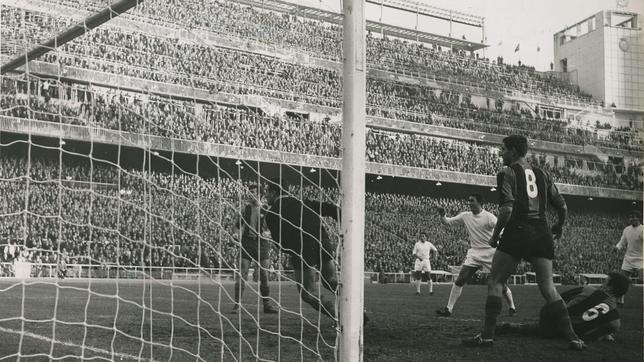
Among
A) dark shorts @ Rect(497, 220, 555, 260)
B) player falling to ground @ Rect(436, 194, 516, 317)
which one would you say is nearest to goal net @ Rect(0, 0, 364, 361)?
player falling to ground @ Rect(436, 194, 516, 317)

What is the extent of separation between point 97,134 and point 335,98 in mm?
12435

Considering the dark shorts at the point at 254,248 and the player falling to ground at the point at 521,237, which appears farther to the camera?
the dark shorts at the point at 254,248

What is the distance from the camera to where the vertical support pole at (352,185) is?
3742 millimetres

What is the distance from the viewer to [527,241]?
5.77 m

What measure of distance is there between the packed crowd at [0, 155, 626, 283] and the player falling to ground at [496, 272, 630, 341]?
805 centimetres

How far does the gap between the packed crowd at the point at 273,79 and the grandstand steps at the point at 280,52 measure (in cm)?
34

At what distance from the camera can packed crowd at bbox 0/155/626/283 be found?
1984 centimetres

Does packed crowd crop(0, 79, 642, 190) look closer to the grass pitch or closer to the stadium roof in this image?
the stadium roof

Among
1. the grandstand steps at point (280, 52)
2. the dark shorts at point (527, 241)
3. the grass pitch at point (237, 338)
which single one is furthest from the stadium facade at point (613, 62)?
the dark shorts at point (527, 241)

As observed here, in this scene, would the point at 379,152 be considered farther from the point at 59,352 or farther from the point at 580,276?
the point at 59,352

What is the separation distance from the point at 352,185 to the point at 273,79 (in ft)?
91.9

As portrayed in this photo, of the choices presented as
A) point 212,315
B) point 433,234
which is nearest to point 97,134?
point 433,234

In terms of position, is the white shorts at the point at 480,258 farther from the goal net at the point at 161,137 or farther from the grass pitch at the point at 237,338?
the goal net at the point at 161,137

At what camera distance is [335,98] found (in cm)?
3256
